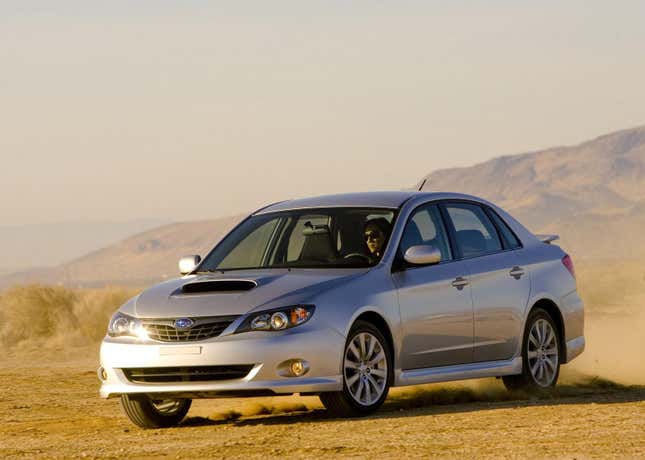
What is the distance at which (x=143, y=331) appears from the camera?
10.5 meters

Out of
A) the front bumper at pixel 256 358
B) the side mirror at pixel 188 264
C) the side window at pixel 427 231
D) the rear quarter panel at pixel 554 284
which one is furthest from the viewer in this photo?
the rear quarter panel at pixel 554 284

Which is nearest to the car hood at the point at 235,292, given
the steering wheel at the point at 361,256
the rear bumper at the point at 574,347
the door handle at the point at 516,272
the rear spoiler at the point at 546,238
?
the steering wheel at the point at 361,256

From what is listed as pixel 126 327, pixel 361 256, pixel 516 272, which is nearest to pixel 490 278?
pixel 516 272

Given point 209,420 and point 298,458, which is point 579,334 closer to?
point 209,420

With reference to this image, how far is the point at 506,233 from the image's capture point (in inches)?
501

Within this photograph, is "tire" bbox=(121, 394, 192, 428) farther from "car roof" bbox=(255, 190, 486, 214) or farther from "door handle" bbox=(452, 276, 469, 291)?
"door handle" bbox=(452, 276, 469, 291)

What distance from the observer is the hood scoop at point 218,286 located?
Result: 1056 cm

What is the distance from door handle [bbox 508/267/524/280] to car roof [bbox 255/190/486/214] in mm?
738

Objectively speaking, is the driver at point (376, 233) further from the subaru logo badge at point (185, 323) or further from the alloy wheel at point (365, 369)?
the subaru logo badge at point (185, 323)

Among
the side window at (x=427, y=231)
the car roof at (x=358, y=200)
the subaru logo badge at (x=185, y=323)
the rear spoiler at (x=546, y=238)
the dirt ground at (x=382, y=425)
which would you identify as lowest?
the dirt ground at (x=382, y=425)

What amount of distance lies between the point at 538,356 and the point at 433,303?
1.65 meters

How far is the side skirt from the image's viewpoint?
11.1 m

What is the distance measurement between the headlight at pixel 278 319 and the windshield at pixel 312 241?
880 mm

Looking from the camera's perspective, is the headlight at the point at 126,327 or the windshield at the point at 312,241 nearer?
the headlight at the point at 126,327
